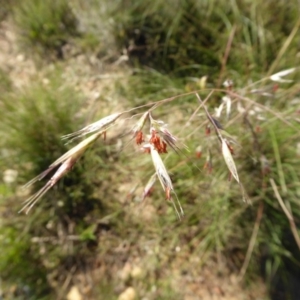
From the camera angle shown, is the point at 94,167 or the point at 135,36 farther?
the point at 135,36

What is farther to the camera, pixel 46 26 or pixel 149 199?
pixel 46 26

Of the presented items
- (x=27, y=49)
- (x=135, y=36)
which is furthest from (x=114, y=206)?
(x=27, y=49)

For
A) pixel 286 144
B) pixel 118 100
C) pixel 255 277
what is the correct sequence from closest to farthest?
pixel 286 144
pixel 255 277
pixel 118 100

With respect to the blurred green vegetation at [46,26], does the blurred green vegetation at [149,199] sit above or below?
below

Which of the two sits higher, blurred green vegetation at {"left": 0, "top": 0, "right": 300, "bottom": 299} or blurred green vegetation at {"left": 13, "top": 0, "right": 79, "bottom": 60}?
blurred green vegetation at {"left": 13, "top": 0, "right": 79, "bottom": 60}

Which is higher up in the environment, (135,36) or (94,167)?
(135,36)

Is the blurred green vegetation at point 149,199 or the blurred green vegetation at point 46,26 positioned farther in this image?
the blurred green vegetation at point 46,26

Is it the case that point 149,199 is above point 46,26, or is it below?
below


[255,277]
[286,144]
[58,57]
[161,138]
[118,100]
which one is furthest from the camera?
[58,57]

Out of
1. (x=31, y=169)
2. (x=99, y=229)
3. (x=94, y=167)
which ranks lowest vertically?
(x=99, y=229)

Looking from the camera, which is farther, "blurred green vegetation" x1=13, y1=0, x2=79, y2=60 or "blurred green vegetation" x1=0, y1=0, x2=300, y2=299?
"blurred green vegetation" x1=13, y1=0, x2=79, y2=60

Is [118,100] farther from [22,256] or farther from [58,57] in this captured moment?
[22,256]
